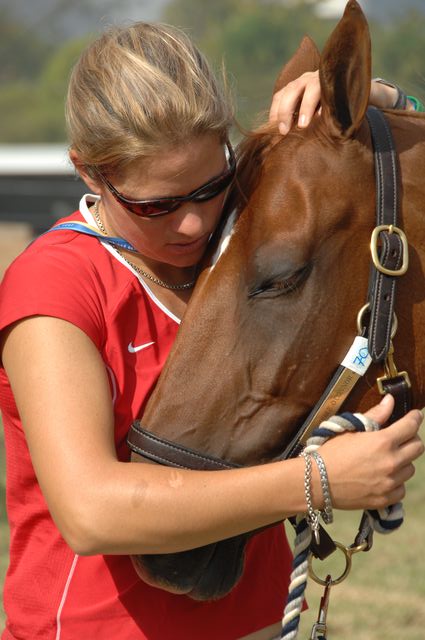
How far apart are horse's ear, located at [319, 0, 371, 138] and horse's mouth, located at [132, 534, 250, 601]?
93 centimetres

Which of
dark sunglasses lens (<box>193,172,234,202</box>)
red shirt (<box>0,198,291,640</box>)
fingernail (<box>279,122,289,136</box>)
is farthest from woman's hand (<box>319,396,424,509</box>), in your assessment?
fingernail (<box>279,122,289,136</box>)

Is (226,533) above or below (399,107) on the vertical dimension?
below

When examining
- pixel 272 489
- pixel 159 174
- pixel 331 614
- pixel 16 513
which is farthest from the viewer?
pixel 331 614

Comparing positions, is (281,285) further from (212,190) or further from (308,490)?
(308,490)

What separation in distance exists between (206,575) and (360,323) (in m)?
0.62

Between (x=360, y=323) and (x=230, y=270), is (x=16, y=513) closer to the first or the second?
(x=230, y=270)

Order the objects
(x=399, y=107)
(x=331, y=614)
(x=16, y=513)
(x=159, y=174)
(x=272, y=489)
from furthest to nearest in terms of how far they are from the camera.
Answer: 1. (x=331, y=614)
2. (x=399, y=107)
3. (x=16, y=513)
4. (x=159, y=174)
5. (x=272, y=489)

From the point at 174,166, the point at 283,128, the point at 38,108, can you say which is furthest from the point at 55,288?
the point at 38,108

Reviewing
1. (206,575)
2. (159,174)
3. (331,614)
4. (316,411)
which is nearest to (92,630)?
(206,575)

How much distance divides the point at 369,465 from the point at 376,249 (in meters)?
0.47

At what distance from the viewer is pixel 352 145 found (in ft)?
7.34

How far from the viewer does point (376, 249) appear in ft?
7.13

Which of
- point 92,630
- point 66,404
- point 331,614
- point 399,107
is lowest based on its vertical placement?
point 331,614

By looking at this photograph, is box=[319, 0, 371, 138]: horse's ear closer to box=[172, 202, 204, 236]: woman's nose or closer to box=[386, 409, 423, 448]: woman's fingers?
box=[172, 202, 204, 236]: woman's nose
